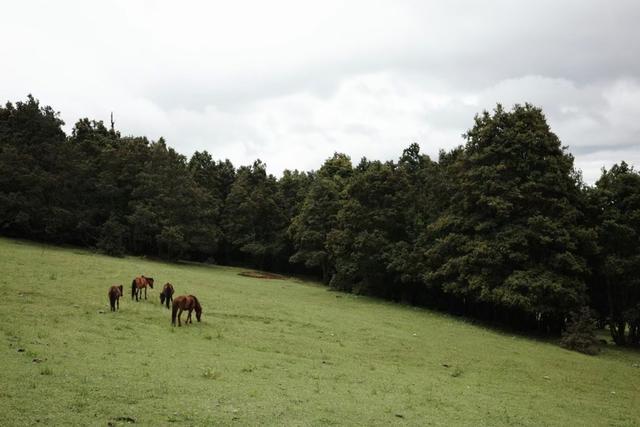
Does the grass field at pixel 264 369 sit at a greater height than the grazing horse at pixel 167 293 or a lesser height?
lesser

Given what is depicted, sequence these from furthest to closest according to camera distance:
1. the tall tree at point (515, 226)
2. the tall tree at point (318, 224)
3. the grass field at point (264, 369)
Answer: the tall tree at point (318, 224), the tall tree at point (515, 226), the grass field at point (264, 369)

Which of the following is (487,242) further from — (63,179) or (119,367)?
(63,179)

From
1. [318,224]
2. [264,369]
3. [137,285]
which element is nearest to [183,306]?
[137,285]

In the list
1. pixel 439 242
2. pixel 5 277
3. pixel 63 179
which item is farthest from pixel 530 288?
pixel 63 179

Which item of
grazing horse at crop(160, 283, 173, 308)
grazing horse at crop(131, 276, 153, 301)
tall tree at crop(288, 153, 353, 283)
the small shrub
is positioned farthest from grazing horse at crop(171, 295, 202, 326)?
tall tree at crop(288, 153, 353, 283)

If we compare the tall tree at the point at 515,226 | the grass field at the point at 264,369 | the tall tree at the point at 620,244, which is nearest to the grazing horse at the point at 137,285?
the grass field at the point at 264,369

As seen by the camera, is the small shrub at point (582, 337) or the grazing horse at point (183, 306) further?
the small shrub at point (582, 337)

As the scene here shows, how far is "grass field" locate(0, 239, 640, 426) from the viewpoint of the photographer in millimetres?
11086

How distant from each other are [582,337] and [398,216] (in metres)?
20.1

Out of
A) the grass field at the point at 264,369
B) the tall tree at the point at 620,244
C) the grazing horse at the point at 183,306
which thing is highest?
the tall tree at the point at 620,244

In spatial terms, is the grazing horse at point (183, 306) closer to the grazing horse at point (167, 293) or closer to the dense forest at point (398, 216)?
the grazing horse at point (167, 293)

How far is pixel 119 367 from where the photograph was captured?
13445 millimetres

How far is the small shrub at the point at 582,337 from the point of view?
2927cm

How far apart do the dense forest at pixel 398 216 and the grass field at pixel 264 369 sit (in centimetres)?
537
